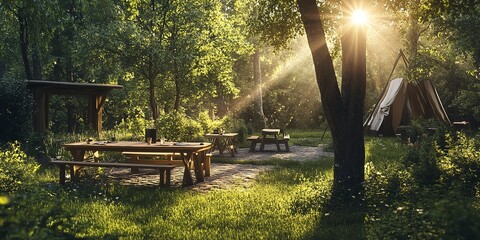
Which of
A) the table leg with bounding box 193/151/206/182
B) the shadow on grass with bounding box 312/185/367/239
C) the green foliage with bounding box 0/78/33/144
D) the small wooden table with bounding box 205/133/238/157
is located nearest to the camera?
the shadow on grass with bounding box 312/185/367/239

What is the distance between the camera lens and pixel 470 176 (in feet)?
24.6

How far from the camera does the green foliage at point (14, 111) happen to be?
16.0m

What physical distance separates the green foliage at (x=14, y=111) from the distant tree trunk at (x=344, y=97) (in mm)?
12698

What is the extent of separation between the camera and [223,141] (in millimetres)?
17094

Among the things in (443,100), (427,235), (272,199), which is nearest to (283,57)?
(443,100)

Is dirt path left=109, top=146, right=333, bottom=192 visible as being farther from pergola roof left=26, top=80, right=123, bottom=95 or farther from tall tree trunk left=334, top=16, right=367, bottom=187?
pergola roof left=26, top=80, right=123, bottom=95

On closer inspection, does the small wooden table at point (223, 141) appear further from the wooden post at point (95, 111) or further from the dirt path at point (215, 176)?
the wooden post at point (95, 111)

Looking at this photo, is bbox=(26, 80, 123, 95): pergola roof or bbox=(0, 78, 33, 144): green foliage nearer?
bbox=(0, 78, 33, 144): green foliage

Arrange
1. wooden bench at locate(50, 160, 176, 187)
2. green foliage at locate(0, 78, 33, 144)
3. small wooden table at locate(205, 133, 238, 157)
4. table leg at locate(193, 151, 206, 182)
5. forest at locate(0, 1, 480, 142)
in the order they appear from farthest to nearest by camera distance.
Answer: green foliage at locate(0, 78, 33, 144) → small wooden table at locate(205, 133, 238, 157) → forest at locate(0, 1, 480, 142) → table leg at locate(193, 151, 206, 182) → wooden bench at locate(50, 160, 176, 187)

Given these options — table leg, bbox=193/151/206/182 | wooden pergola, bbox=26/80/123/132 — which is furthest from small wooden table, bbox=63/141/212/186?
wooden pergola, bbox=26/80/123/132

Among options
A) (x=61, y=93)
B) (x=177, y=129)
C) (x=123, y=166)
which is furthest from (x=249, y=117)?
(x=123, y=166)

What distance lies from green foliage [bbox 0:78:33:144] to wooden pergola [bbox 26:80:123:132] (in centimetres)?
45

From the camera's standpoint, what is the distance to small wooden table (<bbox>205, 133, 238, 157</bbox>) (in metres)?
15.6

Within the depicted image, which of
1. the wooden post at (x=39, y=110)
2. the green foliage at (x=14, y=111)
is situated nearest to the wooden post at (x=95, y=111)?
the wooden post at (x=39, y=110)
